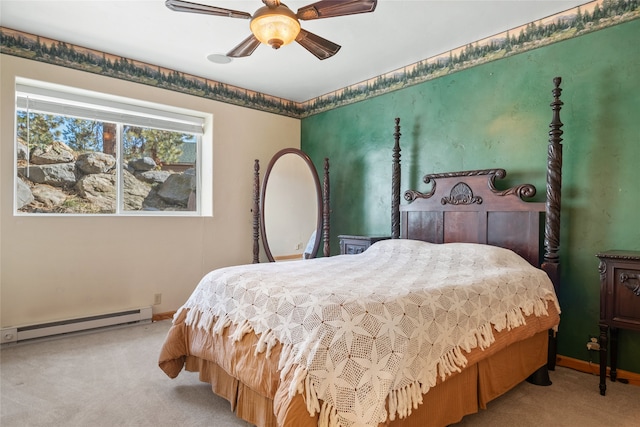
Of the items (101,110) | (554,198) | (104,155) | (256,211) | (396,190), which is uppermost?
(101,110)

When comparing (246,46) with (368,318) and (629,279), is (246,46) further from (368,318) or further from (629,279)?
(629,279)

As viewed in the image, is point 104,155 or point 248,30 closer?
point 248,30

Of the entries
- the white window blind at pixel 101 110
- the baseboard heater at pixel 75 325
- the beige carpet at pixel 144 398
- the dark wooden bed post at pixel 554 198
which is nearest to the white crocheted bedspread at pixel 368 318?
the dark wooden bed post at pixel 554 198

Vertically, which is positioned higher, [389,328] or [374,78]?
[374,78]

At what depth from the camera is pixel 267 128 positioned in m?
4.61

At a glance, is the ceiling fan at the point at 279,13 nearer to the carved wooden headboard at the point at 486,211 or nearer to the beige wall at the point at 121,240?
the carved wooden headboard at the point at 486,211

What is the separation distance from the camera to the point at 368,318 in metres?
1.38

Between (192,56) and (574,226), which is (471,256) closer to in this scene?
(574,226)

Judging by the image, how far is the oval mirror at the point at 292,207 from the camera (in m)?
4.28

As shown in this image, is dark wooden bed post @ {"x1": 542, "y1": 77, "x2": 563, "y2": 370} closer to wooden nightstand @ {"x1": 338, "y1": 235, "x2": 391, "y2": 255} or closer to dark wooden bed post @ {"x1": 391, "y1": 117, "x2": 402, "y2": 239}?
dark wooden bed post @ {"x1": 391, "y1": 117, "x2": 402, "y2": 239}

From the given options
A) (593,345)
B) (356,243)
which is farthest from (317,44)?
(593,345)

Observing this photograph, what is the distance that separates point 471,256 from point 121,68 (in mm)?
3550

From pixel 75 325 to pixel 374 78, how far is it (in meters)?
3.78

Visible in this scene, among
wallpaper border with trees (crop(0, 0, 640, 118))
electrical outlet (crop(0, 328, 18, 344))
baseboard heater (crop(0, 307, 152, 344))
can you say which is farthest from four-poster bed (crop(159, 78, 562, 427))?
electrical outlet (crop(0, 328, 18, 344))
